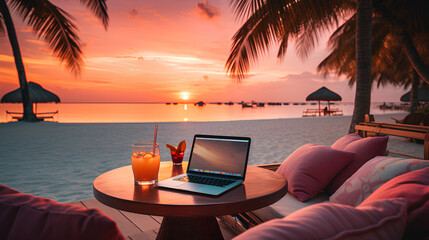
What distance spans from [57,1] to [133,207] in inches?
376

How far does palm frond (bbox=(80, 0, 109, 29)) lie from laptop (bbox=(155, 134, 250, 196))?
21.9 feet

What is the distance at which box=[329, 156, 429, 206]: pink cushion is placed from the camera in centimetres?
120

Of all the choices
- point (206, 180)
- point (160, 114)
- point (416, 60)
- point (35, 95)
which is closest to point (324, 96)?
point (416, 60)

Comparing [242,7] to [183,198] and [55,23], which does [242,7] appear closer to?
[183,198]

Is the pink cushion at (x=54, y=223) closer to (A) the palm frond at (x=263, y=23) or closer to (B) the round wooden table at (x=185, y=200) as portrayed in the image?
(B) the round wooden table at (x=185, y=200)

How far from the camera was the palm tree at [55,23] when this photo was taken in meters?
6.97

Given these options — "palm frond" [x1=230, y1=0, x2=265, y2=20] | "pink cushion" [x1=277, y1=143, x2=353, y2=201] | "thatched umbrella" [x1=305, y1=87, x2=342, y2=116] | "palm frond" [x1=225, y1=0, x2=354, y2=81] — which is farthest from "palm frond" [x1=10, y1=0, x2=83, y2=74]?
"thatched umbrella" [x1=305, y1=87, x2=342, y2=116]

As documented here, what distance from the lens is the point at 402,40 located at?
6922mm

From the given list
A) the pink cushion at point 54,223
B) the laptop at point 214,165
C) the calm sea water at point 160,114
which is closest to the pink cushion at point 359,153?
the laptop at point 214,165

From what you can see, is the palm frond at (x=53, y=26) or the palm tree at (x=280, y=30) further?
the palm frond at (x=53, y=26)

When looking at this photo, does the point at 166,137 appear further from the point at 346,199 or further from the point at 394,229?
the point at 394,229

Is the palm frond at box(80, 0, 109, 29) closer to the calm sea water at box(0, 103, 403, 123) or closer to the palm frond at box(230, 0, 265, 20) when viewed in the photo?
the palm frond at box(230, 0, 265, 20)

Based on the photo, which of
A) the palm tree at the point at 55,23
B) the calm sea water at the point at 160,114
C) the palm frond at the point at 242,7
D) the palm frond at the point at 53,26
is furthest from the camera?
the calm sea water at the point at 160,114

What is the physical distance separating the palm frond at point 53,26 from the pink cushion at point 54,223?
854 cm
